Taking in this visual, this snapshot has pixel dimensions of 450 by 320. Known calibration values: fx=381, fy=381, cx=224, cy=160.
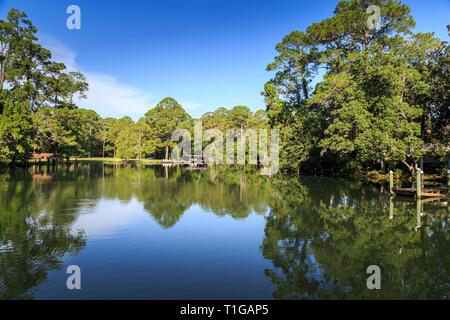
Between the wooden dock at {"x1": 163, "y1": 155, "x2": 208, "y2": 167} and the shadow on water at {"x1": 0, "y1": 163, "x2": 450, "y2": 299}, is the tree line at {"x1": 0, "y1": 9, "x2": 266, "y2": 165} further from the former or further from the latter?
the shadow on water at {"x1": 0, "y1": 163, "x2": 450, "y2": 299}

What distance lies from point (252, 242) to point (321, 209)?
26.6 ft

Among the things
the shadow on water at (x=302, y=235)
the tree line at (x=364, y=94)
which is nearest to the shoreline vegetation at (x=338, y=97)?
the tree line at (x=364, y=94)

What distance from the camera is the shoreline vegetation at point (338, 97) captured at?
2866cm

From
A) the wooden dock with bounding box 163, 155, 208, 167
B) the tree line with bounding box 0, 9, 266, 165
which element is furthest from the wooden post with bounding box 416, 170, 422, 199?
the wooden dock with bounding box 163, 155, 208, 167

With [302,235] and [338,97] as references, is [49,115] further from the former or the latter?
[302,235]

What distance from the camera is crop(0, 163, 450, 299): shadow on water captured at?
978cm

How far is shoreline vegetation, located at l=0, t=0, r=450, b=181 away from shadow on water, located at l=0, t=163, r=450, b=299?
5.64m

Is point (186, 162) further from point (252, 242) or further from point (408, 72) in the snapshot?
point (252, 242)

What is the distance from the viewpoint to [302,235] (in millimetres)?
15000

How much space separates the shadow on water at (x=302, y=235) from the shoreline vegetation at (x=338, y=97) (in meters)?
5.64

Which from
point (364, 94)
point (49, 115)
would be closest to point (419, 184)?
point (364, 94)

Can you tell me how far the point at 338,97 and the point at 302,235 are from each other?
848 inches

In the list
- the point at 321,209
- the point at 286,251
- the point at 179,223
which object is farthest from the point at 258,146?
the point at 286,251

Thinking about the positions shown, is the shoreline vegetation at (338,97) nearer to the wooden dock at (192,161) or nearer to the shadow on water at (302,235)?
the shadow on water at (302,235)
